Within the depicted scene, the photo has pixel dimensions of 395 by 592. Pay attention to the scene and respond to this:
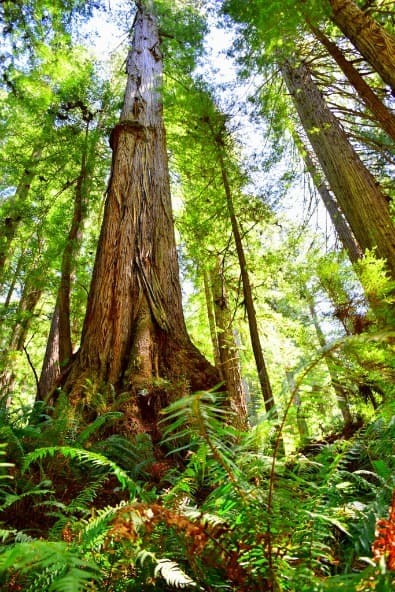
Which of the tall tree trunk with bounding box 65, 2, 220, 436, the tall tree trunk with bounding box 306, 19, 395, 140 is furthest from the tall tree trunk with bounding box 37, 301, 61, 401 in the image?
the tall tree trunk with bounding box 306, 19, 395, 140

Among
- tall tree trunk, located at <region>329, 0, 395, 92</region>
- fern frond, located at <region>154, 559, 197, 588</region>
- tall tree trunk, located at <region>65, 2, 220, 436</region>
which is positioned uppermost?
tall tree trunk, located at <region>329, 0, 395, 92</region>

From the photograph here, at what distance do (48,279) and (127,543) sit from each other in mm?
5720

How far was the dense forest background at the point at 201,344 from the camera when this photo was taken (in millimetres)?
897

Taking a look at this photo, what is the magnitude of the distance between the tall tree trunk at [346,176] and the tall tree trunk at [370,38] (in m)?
1.60

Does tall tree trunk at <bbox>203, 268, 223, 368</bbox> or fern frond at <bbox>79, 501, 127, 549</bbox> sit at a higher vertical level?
tall tree trunk at <bbox>203, 268, 223, 368</bbox>

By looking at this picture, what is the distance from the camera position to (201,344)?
408 inches

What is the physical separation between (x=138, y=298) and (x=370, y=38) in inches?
126

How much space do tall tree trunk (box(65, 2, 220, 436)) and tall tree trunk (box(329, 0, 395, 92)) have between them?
2.54 metres

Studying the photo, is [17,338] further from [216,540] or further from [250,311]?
[216,540]

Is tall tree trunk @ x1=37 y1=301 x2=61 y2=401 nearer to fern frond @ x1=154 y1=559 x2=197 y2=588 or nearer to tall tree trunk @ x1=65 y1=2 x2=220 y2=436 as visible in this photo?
tall tree trunk @ x1=65 y1=2 x2=220 y2=436

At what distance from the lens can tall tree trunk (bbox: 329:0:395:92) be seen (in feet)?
10.6

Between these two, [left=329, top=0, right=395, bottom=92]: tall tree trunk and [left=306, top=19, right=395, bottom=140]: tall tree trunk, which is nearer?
[left=329, top=0, right=395, bottom=92]: tall tree trunk

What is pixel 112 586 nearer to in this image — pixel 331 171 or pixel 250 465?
pixel 250 465

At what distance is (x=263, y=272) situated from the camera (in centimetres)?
720
